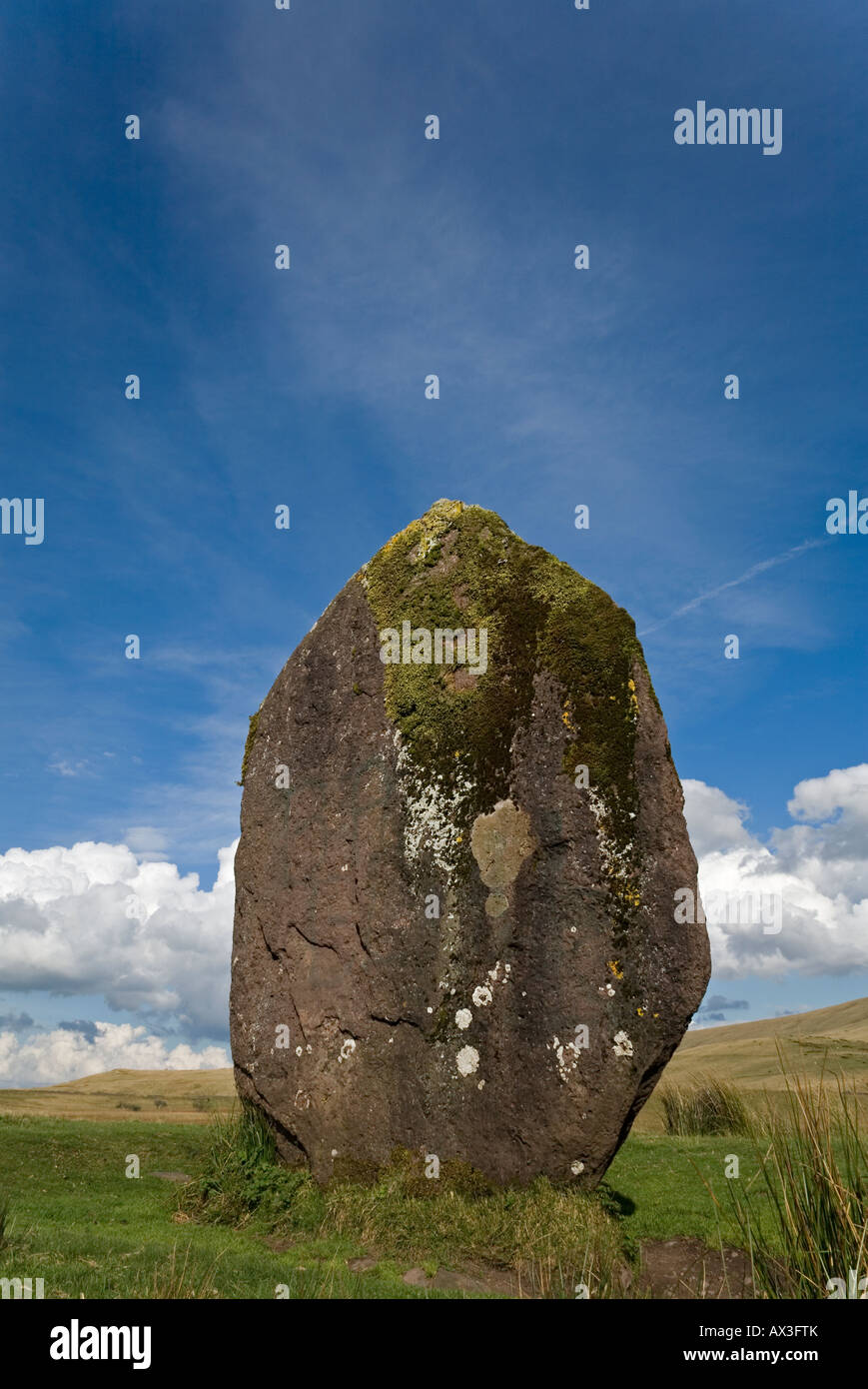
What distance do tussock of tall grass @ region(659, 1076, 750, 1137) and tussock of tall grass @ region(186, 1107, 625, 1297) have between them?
332 inches

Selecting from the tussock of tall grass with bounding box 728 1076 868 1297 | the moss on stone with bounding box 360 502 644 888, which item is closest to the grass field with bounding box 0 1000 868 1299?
the tussock of tall grass with bounding box 728 1076 868 1297

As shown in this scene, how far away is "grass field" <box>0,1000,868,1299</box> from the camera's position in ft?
27.1

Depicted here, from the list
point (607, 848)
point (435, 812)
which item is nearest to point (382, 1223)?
point (435, 812)

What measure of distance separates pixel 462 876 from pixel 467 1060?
2037mm

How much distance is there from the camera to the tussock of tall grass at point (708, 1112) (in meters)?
17.6

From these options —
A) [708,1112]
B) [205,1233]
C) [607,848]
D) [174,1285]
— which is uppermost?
[607,848]

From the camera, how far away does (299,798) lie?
1273 cm

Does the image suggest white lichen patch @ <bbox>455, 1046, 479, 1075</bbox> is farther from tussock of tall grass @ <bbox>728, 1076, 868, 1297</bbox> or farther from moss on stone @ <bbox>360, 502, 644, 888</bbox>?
tussock of tall grass @ <bbox>728, 1076, 868, 1297</bbox>

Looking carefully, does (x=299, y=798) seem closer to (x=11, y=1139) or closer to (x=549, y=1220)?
(x=549, y=1220)

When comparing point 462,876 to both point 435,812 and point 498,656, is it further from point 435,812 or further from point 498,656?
point 498,656

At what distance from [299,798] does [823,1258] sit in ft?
26.2

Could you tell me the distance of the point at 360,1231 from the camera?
10.3 meters
